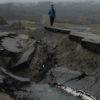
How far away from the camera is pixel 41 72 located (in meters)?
13.1

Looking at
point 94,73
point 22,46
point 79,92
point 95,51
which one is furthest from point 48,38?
point 79,92

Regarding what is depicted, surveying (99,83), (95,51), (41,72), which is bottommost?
(41,72)

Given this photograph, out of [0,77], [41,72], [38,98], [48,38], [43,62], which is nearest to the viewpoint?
[38,98]

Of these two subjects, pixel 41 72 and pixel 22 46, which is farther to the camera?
pixel 22 46

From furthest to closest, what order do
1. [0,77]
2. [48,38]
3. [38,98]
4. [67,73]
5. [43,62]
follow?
[48,38] → [43,62] → [67,73] → [0,77] → [38,98]

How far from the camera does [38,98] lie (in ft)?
30.4

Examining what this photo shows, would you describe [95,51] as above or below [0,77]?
above

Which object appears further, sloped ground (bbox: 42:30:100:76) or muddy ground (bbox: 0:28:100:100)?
sloped ground (bbox: 42:30:100:76)

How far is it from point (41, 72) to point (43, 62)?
119 centimetres

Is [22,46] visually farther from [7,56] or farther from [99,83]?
[99,83]

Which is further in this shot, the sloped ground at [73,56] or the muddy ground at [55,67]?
the sloped ground at [73,56]

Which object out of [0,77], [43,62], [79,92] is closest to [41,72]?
[43,62]

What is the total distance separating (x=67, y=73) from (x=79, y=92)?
5.82 feet

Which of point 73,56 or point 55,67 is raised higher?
point 73,56
